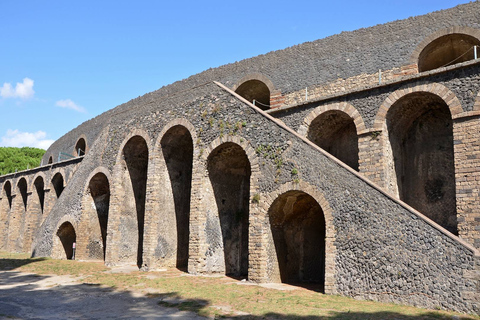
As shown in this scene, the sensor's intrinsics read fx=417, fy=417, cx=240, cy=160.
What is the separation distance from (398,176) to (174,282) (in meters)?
7.11

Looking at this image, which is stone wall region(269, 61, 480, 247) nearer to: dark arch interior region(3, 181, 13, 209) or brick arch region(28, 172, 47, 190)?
brick arch region(28, 172, 47, 190)

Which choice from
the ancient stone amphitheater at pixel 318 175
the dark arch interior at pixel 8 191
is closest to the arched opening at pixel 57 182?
the ancient stone amphitheater at pixel 318 175

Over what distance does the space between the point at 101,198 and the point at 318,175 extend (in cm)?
1122

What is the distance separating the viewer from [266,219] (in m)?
11.1

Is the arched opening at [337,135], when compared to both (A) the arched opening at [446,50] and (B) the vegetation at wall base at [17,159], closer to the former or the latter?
(A) the arched opening at [446,50]

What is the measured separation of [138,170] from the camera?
1689 cm

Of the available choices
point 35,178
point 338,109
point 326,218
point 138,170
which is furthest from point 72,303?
point 35,178

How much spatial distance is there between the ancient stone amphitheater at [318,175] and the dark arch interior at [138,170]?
59 mm

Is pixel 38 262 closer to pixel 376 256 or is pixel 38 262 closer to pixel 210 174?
pixel 210 174

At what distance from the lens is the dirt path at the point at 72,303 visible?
7.65m

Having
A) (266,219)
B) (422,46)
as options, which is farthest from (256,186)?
(422,46)

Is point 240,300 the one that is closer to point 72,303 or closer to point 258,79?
point 72,303

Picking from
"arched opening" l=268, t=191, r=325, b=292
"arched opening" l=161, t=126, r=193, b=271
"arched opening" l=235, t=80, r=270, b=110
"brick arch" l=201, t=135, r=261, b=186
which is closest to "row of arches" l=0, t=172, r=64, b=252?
"arched opening" l=161, t=126, r=193, b=271

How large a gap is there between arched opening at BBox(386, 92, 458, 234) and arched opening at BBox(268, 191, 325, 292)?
8.97 ft
